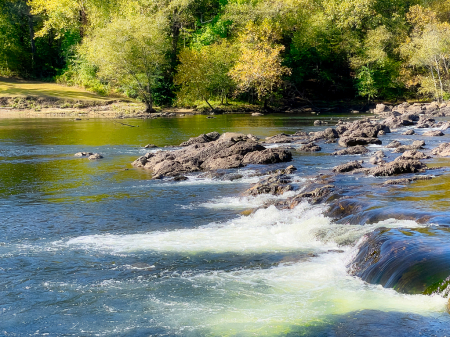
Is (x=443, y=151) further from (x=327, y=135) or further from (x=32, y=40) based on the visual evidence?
(x=32, y=40)

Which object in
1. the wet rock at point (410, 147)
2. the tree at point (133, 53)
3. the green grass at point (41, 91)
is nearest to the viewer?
the wet rock at point (410, 147)

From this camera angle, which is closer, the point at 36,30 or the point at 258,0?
the point at 258,0

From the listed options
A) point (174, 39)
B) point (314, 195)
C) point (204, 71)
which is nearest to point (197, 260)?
point (314, 195)

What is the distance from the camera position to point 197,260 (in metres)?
10.7

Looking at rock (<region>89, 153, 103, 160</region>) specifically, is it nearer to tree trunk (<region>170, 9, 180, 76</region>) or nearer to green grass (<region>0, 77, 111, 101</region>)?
green grass (<region>0, 77, 111, 101</region>)

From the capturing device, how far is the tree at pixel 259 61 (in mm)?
57938

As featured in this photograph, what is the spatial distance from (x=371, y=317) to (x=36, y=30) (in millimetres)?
82023

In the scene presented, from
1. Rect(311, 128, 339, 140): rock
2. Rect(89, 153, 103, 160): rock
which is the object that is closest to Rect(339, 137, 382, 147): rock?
Rect(311, 128, 339, 140): rock

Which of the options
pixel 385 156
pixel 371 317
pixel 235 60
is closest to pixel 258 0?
pixel 235 60

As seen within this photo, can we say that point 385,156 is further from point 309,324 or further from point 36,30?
point 36,30

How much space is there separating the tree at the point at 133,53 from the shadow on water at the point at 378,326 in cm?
5283

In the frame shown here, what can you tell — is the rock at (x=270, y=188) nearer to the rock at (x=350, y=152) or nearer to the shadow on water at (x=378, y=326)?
the rock at (x=350, y=152)

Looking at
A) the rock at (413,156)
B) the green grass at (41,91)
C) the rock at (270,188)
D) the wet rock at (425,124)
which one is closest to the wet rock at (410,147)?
the rock at (413,156)

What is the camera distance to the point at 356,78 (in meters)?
67.4
